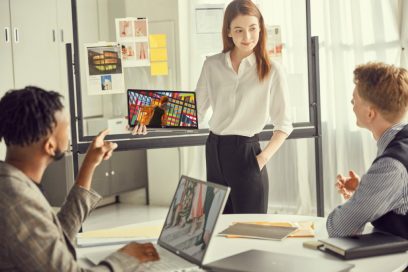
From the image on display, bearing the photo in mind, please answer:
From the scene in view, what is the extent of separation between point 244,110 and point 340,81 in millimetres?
2048

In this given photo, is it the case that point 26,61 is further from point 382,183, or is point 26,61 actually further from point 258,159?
point 382,183

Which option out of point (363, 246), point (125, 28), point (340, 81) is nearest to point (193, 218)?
point (363, 246)

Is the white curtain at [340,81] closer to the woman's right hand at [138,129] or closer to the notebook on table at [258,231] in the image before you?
the woman's right hand at [138,129]

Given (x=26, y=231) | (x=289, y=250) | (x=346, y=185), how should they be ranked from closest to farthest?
(x=26, y=231), (x=289, y=250), (x=346, y=185)

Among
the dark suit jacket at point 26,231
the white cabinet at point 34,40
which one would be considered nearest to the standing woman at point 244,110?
the dark suit jacket at point 26,231

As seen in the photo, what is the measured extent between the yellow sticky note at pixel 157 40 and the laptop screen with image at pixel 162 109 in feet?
3.23

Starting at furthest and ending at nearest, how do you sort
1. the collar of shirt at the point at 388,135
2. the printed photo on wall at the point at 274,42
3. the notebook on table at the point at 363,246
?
the printed photo on wall at the point at 274,42, the collar of shirt at the point at 388,135, the notebook on table at the point at 363,246

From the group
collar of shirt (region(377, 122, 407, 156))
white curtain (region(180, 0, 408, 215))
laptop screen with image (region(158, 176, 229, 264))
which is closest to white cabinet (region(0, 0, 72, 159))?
white curtain (region(180, 0, 408, 215))

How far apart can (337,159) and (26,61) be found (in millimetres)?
2443

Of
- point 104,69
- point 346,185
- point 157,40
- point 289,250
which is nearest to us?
point 289,250

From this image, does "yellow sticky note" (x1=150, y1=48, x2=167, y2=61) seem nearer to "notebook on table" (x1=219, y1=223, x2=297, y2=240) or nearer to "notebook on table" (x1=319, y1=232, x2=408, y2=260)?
"notebook on table" (x1=219, y1=223, x2=297, y2=240)

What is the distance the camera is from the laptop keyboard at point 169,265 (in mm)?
1763

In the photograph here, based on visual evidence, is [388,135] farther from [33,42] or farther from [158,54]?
[33,42]

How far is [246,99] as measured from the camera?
296cm
